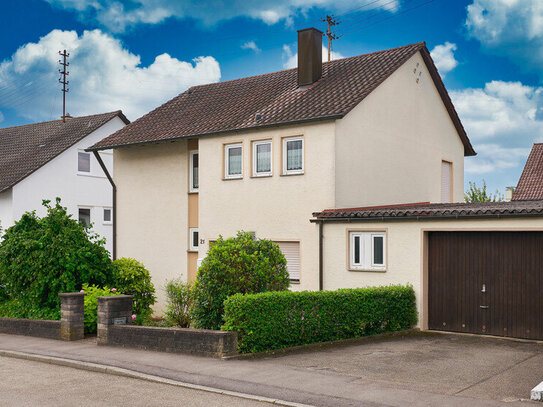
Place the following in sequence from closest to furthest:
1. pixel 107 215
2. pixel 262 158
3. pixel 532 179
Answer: pixel 262 158
pixel 107 215
pixel 532 179

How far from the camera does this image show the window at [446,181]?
22812mm

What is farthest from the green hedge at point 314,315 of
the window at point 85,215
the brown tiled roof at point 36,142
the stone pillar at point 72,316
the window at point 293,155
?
the window at point 85,215

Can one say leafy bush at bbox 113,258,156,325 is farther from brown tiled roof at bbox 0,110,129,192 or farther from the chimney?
brown tiled roof at bbox 0,110,129,192

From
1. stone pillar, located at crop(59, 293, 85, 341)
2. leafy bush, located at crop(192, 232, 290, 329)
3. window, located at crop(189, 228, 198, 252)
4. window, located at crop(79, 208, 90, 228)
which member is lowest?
stone pillar, located at crop(59, 293, 85, 341)

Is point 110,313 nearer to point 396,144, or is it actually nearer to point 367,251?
point 367,251

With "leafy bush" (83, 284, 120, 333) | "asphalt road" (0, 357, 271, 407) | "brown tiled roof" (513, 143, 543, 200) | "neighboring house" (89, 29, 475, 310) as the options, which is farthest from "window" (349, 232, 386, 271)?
"brown tiled roof" (513, 143, 543, 200)

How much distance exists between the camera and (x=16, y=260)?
15.5 metres

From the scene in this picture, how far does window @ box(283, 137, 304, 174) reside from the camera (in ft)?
58.3

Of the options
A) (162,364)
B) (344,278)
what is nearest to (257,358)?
(162,364)

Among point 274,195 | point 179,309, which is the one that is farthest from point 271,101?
point 179,309

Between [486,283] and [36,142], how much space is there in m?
25.7

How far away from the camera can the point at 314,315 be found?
1263cm

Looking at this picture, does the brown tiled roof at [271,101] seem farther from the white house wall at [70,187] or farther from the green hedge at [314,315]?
the white house wall at [70,187]

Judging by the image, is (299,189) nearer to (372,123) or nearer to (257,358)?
(372,123)
